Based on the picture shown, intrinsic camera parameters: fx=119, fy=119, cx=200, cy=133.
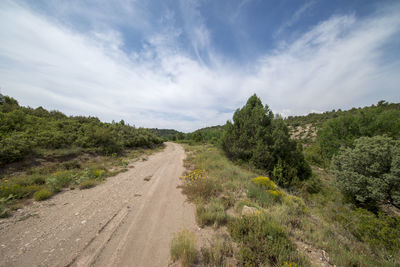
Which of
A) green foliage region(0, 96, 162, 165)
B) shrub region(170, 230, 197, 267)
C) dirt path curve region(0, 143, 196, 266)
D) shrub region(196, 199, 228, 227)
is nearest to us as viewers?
shrub region(170, 230, 197, 267)

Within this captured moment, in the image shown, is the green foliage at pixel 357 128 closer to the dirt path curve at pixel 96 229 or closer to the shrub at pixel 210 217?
the shrub at pixel 210 217

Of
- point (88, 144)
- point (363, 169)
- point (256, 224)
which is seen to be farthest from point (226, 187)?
point (88, 144)

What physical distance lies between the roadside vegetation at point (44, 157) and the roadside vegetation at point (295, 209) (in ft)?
18.7

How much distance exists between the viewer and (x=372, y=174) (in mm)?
6402

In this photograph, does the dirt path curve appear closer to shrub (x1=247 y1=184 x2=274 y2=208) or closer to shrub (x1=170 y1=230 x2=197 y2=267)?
shrub (x1=170 y1=230 x2=197 y2=267)

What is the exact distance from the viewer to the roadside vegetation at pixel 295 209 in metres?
2.57

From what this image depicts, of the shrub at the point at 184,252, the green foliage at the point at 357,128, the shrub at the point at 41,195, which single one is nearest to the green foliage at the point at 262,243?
the shrub at the point at 184,252

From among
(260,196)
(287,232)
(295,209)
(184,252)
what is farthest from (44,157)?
(295,209)

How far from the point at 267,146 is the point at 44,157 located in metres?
15.9

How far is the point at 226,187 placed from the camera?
5656 millimetres

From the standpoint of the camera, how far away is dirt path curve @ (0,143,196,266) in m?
2.40

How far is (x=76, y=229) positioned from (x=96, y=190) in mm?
2707

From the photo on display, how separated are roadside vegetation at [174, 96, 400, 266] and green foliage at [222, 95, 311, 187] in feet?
0.29

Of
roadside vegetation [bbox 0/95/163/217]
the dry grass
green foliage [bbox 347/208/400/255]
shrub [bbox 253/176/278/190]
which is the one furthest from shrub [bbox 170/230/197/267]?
roadside vegetation [bbox 0/95/163/217]
